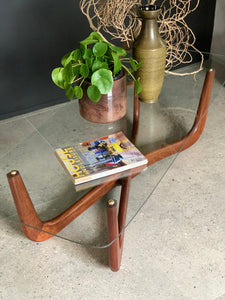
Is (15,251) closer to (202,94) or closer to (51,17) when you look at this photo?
(202,94)

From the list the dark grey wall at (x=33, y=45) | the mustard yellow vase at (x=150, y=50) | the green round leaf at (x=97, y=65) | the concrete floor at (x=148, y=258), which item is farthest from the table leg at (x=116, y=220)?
the dark grey wall at (x=33, y=45)

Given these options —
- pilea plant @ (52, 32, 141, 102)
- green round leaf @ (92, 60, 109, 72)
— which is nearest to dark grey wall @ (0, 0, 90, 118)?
pilea plant @ (52, 32, 141, 102)

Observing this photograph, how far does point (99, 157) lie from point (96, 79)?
0.26 metres

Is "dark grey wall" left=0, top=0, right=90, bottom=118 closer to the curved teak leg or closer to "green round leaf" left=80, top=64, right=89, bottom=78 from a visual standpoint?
"green round leaf" left=80, top=64, right=89, bottom=78

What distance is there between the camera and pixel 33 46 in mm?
2104

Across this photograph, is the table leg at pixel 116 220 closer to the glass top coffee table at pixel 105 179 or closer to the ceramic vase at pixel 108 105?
the glass top coffee table at pixel 105 179

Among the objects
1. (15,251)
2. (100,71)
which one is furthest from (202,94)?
(15,251)

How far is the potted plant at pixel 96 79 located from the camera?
4.00ft

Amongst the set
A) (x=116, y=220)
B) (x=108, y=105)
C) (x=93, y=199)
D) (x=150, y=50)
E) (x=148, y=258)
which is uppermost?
(x=150, y=50)

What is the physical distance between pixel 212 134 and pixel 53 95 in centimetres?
100

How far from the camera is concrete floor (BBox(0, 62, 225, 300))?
125cm

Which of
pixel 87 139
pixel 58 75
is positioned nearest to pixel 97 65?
pixel 58 75

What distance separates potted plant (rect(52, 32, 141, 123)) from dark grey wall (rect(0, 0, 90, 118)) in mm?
835

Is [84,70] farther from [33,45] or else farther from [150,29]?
[33,45]
